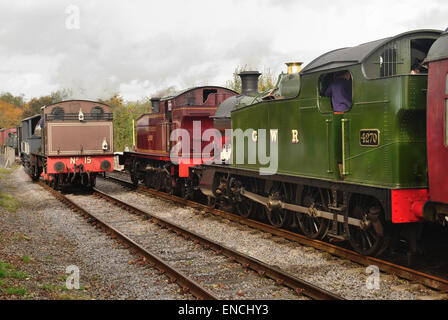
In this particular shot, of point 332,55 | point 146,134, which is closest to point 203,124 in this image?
point 146,134

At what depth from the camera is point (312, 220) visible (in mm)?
9242

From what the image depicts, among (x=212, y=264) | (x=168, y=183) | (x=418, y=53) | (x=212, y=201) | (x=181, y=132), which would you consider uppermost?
(x=418, y=53)

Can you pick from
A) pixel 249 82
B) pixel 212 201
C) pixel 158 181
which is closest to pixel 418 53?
pixel 249 82

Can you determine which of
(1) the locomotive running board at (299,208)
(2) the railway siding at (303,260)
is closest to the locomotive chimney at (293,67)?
(1) the locomotive running board at (299,208)

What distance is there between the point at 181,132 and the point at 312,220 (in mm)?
7131

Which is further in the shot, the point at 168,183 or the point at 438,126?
the point at 168,183

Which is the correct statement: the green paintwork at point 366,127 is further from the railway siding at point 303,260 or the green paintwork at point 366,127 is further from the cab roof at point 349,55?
the railway siding at point 303,260

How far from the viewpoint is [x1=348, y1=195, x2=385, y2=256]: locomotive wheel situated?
732 centimetres

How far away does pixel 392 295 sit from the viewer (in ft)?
20.6

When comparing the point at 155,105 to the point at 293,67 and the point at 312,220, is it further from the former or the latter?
the point at 312,220

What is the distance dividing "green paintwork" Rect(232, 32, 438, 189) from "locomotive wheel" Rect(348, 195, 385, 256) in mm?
434

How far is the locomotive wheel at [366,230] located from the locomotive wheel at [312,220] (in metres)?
0.76

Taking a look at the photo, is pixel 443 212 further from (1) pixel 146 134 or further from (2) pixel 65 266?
(1) pixel 146 134

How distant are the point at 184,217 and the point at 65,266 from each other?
4843mm
